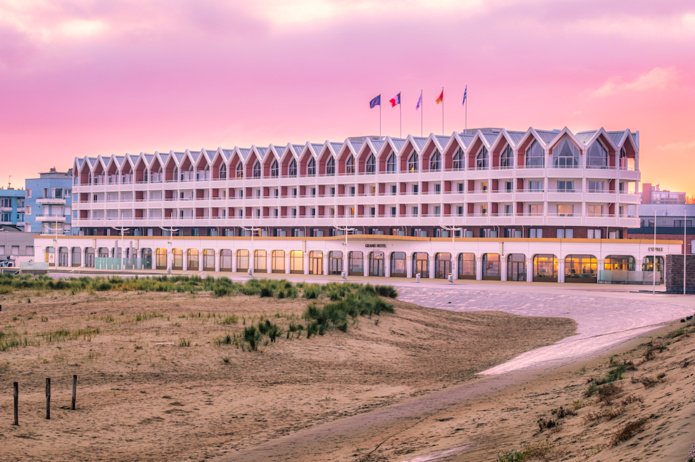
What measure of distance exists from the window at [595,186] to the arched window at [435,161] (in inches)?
812

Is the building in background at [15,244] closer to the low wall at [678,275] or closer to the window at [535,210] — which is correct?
the window at [535,210]

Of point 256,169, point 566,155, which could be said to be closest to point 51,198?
point 256,169

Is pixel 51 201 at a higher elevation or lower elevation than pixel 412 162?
lower

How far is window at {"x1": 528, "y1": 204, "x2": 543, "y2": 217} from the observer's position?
98.1 m

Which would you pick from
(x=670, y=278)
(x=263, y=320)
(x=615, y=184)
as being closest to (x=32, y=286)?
(x=263, y=320)

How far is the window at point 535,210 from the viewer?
9812 centimetres

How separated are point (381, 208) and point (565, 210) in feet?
89.0

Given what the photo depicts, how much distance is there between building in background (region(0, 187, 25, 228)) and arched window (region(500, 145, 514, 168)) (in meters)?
134

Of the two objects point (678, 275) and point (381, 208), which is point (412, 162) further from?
point (678, 275)

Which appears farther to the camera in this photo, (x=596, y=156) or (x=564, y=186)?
(x=564, y=186)

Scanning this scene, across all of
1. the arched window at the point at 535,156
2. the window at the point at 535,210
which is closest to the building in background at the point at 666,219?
the window at the point at 535,210

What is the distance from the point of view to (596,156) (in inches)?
3794

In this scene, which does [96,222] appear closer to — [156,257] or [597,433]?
[156,257]

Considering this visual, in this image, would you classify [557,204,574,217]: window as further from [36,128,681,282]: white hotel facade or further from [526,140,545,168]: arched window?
[526,140,545,168]: arched window
